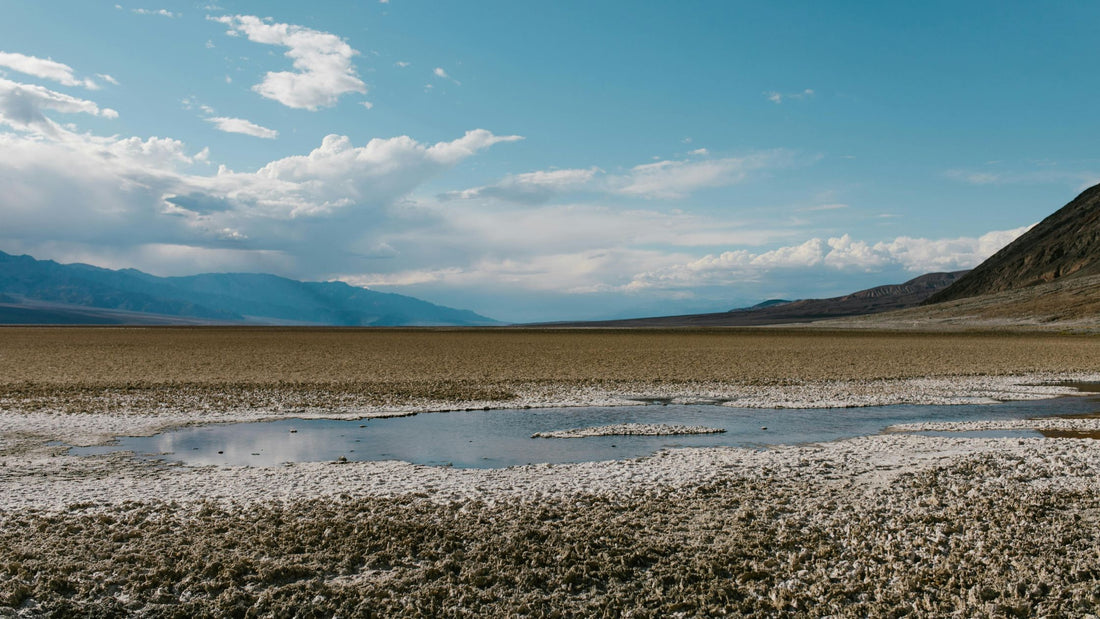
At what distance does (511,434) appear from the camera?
1567 centimetres

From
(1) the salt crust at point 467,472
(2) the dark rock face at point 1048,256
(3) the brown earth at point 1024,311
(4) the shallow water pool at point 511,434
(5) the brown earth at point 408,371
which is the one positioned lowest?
(4) the shallow water pool at point 511,434

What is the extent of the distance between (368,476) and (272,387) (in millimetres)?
14221

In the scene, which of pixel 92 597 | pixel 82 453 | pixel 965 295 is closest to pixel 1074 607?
pixel 92 597

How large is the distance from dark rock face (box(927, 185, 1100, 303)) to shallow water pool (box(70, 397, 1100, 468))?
131 metres

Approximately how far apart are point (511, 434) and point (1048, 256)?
160m

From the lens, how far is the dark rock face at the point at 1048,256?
132250 millimetres

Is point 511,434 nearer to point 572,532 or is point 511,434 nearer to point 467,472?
point 467,472

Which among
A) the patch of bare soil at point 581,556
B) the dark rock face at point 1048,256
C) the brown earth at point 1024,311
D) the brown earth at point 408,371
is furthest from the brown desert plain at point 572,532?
the dark rock face at point 1048,256

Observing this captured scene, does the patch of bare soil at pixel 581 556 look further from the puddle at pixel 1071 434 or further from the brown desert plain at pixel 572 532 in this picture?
the puddle at pixel 1071 434

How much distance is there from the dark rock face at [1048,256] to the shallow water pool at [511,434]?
131 metres

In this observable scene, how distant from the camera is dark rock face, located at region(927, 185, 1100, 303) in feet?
434

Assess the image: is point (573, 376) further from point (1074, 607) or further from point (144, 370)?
point (1074, 607)

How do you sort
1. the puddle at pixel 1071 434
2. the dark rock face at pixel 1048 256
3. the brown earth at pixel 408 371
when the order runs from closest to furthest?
the puddle at pixel 1071 434, the brown earth at pixel 408 371, the dark rock face at pixel 1048 256

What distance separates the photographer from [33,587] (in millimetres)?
6801
